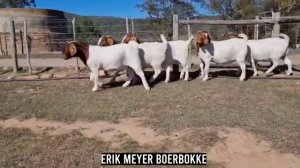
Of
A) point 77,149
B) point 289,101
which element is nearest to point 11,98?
point 77,149

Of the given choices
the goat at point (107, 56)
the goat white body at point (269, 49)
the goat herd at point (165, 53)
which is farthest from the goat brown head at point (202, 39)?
the goat at point (107, 56)

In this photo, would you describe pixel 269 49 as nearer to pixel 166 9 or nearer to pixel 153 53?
pixel 153 53

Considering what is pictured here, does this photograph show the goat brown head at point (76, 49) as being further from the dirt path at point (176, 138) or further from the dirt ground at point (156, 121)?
the dirt path at point (176, 138)

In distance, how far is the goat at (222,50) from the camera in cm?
895

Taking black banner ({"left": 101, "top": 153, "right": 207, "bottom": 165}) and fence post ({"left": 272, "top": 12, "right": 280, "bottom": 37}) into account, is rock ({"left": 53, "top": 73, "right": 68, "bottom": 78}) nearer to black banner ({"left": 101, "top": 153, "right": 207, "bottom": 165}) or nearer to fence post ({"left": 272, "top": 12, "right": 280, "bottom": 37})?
fence post ({"left": 272, "top": 12, "right": 280, "bottom": 37})

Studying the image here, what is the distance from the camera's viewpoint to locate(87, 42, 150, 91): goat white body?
27.3 ft

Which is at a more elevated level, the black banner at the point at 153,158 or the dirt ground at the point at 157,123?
the dirt ground at the point at 157,123

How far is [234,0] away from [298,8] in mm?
3931

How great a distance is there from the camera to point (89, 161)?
4.99 m

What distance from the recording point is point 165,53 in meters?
9.01

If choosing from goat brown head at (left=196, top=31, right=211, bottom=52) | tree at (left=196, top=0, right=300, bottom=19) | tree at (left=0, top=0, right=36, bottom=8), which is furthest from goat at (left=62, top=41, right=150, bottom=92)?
tree at (left=0, top=0, right=36, bottom=8)

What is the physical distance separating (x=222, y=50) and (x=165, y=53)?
1.24 meters

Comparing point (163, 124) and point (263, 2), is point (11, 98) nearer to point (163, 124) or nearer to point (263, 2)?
point (163, 124)

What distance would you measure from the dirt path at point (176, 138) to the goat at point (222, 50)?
3143mm
